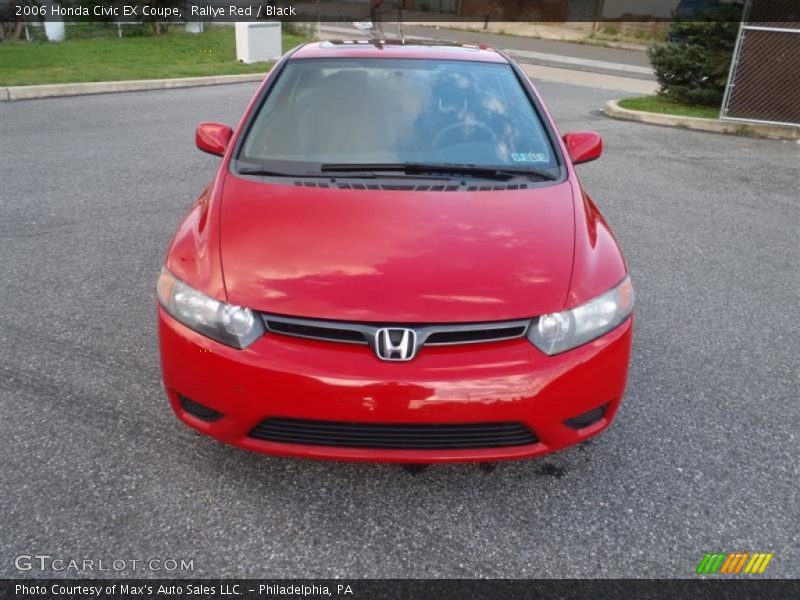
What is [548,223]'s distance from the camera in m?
2.81

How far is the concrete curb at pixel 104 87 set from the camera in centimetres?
1048

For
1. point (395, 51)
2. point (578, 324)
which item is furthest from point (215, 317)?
point (395, 51)

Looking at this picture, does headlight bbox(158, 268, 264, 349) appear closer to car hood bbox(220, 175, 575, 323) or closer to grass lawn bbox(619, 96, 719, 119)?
car hood bbox(220, 175, 575, 323)

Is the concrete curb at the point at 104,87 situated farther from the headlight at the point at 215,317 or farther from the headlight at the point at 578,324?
the headlight at the point at 578,324

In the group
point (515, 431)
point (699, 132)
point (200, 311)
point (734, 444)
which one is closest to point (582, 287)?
point (515, 431)

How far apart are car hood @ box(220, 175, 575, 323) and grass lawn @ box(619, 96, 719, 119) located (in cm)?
964

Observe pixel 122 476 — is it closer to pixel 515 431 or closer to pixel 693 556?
pixel 515 431

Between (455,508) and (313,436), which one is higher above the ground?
(313,436)

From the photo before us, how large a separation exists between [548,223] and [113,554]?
2031 mm

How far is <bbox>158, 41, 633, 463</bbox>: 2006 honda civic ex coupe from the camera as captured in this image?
229 cm

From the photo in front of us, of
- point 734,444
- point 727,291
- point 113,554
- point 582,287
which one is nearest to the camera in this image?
point 113,554

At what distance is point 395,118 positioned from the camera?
346 centimetres

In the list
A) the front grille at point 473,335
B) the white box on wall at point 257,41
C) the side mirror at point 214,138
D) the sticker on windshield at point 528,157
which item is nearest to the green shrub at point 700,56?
the white box on wall at point 257,41

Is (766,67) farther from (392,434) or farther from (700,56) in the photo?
(392,434)
